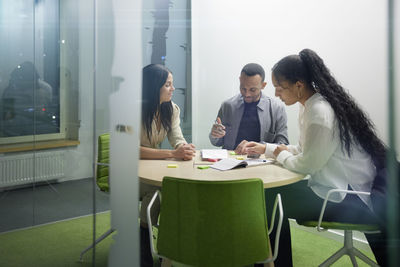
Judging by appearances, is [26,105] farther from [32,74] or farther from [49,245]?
[49,245]

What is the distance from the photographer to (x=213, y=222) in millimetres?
1434

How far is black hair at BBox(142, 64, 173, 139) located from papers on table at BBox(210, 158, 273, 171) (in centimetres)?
36

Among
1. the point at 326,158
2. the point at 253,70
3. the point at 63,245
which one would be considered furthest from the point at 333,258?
the point at 63,245

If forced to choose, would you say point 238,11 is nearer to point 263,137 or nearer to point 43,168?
point 263,137

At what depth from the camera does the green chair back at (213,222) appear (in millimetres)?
1396

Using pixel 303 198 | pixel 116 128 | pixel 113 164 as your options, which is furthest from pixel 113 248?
pixel 303 198

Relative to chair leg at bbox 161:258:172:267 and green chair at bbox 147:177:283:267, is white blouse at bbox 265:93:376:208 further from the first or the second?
chair leg at bbox 161:258:172:267

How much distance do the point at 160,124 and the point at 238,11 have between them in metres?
0.72

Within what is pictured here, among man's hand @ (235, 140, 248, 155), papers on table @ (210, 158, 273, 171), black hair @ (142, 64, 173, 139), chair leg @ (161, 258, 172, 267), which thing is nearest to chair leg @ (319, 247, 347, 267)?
papers on table @ (210, 158, 273, 171)

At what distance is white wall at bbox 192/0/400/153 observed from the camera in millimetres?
1768

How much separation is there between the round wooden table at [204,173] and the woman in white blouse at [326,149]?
0.06m

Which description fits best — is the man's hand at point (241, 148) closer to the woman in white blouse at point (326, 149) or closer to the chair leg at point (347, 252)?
the woman in white blouse at point (326, 149)

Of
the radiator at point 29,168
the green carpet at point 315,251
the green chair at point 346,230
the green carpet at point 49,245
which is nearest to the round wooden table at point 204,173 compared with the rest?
the green chair at point 346,230

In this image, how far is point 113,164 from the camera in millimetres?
1762
